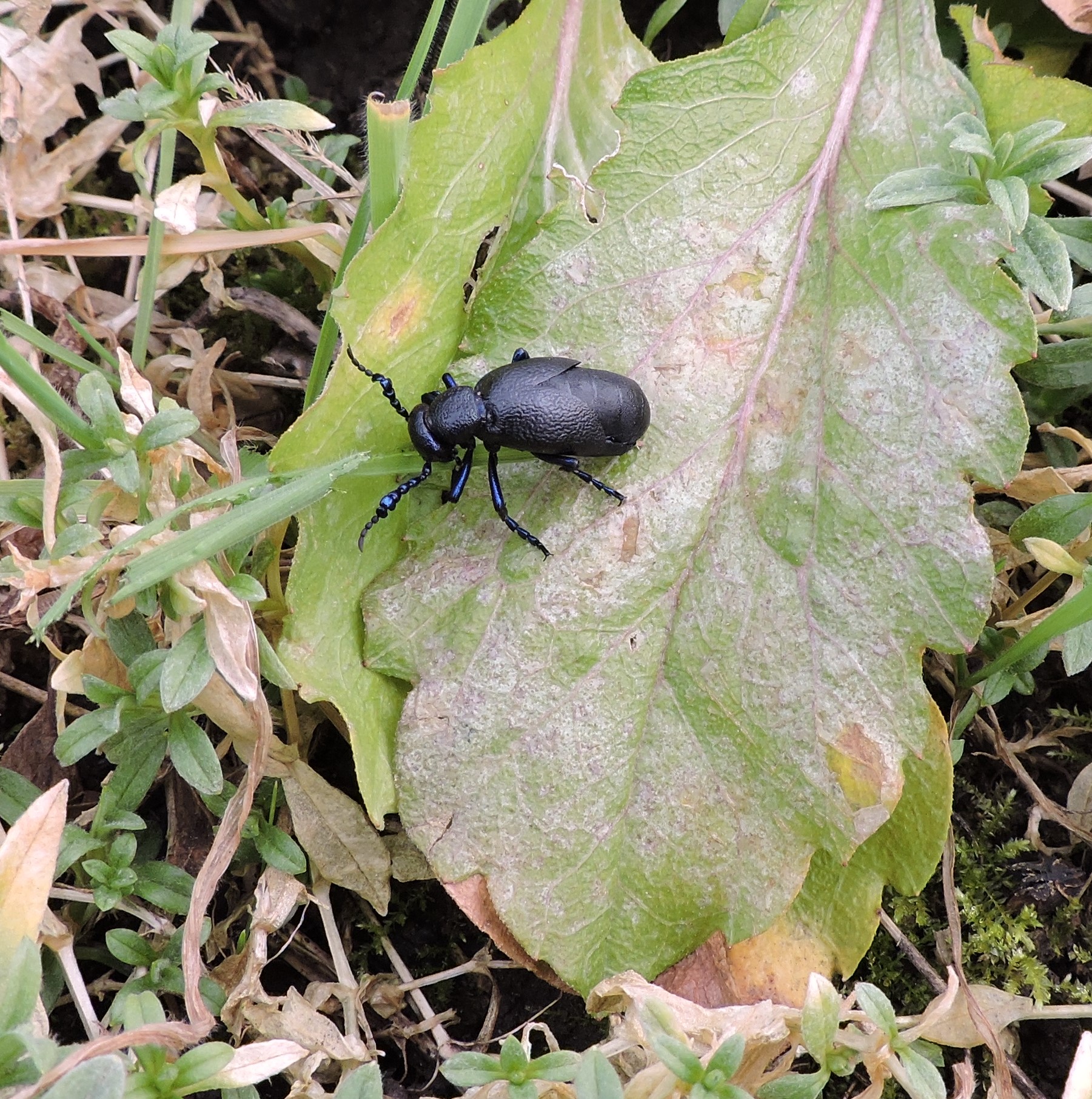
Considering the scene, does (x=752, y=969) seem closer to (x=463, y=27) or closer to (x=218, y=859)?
(x=218, y=859)

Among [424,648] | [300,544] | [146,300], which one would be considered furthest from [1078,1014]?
[146,300]

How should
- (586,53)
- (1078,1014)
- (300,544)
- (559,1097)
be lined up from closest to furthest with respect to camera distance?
(559,1097) < (300,544) < (1078,1014) < (586,53)

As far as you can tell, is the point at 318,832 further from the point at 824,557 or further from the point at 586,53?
the point at 586,53

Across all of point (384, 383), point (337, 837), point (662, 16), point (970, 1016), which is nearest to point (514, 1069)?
point (337, 837)

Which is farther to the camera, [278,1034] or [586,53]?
[586,53]

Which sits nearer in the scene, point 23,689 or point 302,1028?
point 302,1028

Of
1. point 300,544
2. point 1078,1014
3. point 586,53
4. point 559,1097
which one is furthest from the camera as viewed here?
point 586,53

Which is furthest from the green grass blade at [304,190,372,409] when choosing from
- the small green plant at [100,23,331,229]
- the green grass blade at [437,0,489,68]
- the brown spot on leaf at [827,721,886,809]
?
the brown spot on leaf at [827,721,886,809]
